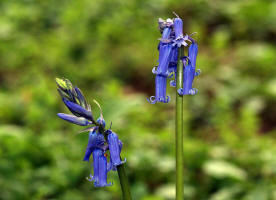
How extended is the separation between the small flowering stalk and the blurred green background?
1553mm

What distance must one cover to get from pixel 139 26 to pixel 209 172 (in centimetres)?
394

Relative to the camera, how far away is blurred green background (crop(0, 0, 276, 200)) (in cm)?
372

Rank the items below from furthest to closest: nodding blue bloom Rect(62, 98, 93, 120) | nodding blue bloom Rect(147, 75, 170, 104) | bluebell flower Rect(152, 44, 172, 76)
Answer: nodding blue bloom Rect(147, 75, 170, 104)
bluebell flower Rect(152, 44, 172, 76)
nodding blue bloom Rect(62, 98, 93, 120)

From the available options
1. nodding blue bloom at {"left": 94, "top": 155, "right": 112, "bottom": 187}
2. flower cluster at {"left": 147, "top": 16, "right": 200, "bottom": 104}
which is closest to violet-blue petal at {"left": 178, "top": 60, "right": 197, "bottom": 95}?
flower cluster at {"left": 147, "top": 16, "right": 200, "bottom": 104}

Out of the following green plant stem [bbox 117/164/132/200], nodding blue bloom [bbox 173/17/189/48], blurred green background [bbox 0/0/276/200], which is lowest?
green plant stem [bbox 117/164/132/200]

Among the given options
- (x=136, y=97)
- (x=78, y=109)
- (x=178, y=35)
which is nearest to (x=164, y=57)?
(x=178, y=35)

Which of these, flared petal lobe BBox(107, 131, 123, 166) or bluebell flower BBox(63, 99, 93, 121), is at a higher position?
bluebell flower BBox(63, 99, 93, 121)

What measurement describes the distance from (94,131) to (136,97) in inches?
125

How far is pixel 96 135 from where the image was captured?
1872mm

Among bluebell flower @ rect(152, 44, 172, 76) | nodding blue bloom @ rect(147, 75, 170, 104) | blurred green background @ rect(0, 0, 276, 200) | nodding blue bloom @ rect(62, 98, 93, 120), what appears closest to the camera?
nodding blue bloom @ rect(62, 98, 93, 120)

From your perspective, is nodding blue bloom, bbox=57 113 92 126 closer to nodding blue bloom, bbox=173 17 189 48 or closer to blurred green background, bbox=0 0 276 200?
nodding blue bloom, bbox=173 17 189 48

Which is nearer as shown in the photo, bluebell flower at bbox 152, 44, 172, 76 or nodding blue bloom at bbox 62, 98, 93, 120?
nodding blue bloom at bbox 62, 98, 93, 120

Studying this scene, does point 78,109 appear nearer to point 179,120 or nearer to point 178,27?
point 179,120

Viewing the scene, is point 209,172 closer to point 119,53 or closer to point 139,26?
point 119,53
